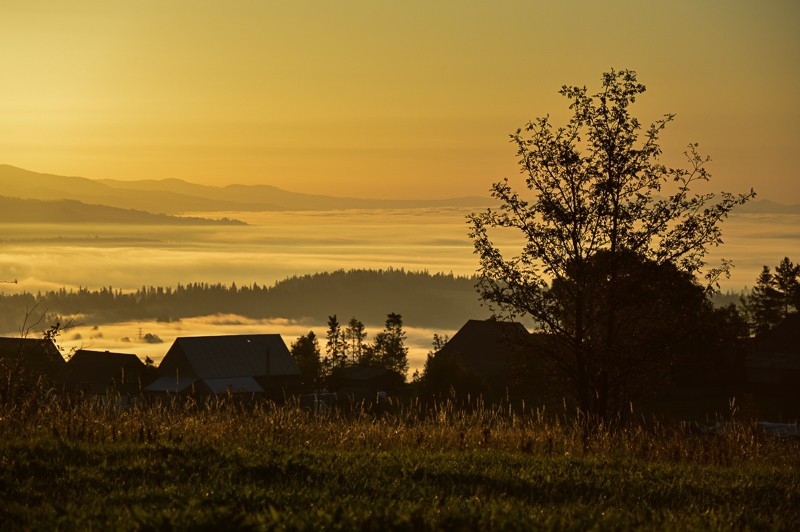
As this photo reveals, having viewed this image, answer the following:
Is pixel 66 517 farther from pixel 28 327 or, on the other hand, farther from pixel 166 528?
pixel 28 327

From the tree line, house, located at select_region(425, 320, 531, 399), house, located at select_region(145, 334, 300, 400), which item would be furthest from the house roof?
house, located at select_region(425, 320, 531, 399)

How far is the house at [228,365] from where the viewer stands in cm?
9338

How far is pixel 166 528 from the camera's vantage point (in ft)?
31.0

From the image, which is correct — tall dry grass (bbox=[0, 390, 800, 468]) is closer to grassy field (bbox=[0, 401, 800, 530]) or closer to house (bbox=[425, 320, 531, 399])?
grassy field (bbox=[0, 401, 800, 530])

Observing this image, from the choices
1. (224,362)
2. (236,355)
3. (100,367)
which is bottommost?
(100,367)

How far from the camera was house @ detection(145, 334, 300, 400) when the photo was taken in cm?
9338

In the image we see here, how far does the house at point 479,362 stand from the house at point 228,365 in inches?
691

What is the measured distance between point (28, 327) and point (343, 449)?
713 centimetres

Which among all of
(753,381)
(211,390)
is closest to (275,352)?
(211,390)

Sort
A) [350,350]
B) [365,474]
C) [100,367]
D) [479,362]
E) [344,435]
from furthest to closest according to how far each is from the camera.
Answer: [350,350], [100,367], [479,362], [344,435], [365,474]

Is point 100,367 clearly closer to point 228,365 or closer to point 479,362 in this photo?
point 228,365

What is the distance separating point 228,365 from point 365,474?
85.8 metres

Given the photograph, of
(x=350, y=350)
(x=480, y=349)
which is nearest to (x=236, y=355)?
(x=480, y=349)

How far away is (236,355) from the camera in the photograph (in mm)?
98312
